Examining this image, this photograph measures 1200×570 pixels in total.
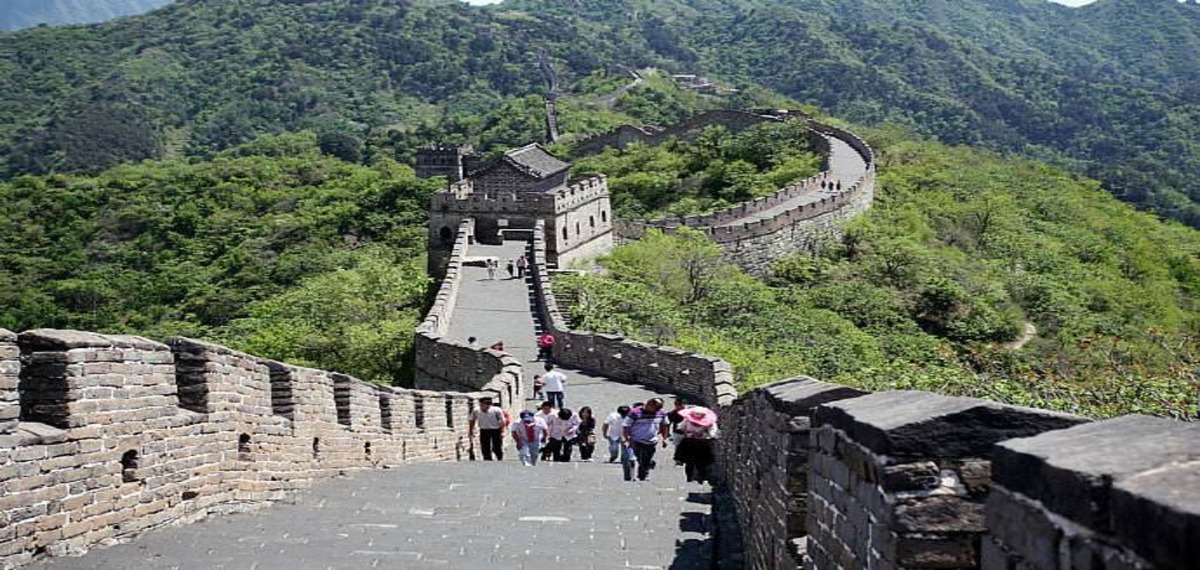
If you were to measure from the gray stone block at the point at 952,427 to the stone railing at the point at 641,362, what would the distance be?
11458 mm

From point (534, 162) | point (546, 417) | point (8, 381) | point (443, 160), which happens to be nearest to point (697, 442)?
point (546, 417)

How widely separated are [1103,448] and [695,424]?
30.0 ft

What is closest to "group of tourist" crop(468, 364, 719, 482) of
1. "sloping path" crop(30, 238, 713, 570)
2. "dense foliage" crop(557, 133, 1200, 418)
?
"sloping path" crop(30, 238, 713, 570)

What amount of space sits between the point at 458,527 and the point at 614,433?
5.36 m

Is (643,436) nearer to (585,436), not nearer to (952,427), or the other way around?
(585,436)

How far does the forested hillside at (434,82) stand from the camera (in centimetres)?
11781

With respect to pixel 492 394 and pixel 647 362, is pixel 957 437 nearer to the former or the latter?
pixel 492 394

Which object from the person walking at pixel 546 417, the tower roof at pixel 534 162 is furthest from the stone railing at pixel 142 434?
the tower roof at pixel 534 162

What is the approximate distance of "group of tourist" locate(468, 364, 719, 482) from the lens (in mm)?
12156

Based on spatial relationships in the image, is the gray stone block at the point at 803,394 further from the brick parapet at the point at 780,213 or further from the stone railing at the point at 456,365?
the brick parapet at the point at 780,213

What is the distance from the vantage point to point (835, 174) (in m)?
54.6

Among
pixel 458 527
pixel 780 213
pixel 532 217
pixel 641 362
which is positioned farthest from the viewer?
pixel 780 213

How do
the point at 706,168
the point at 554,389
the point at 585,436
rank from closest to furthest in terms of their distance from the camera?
the point at 585,436 < the point at 554,389 < the point at 706,168

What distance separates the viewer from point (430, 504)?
1001 centimetres
